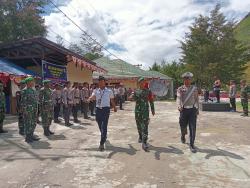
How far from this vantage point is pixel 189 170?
715 centimetres

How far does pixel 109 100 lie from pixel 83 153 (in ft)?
4.69

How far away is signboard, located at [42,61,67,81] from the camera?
67.9 feet

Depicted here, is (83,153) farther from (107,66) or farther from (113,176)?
(107,66)

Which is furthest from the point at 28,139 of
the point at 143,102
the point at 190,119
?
the point at 190,119

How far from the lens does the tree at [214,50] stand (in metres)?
40.3

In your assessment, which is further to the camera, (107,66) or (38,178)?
(107,66)

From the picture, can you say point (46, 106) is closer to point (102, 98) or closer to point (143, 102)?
point (102, 98)

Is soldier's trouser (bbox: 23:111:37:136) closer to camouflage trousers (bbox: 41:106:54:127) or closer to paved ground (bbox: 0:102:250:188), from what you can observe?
paved ground (bbox: 0:102:250:188)

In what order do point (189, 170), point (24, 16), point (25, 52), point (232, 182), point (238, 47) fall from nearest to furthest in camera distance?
point (232, 182)
point (189, 170)
point (25, 52)
point (24, 16)
point (238, 47)

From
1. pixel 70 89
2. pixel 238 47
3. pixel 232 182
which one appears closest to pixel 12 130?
pixel 70 89

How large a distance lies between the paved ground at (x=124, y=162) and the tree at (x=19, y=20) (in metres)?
21.3

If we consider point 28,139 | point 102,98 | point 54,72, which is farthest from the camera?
point 54,72

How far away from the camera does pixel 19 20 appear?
3191 cm

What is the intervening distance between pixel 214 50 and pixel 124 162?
34.4m
